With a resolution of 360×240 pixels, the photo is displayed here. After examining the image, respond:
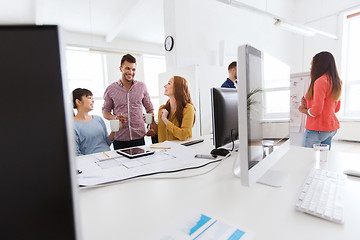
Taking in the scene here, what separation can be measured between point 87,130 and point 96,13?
3573mm

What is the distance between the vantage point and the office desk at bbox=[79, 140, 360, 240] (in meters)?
0.57

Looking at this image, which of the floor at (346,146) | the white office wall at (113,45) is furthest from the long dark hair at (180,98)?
the floor at (346,146)

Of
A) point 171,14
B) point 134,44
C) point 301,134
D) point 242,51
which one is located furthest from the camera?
point 134,44

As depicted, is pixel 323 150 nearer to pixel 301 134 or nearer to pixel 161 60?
pixel 301 134

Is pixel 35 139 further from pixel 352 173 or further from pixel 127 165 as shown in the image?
pixel 352 173

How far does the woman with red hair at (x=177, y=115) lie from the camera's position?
1.80 m

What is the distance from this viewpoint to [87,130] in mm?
1818

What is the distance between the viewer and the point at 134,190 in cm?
86

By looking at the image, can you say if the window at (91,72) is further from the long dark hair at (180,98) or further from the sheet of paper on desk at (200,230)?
the sheet of paper on desk at (200,230)

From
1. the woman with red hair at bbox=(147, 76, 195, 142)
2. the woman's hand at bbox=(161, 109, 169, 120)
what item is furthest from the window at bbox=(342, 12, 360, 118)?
the woman's hand at bbox=(161, 109, 169, 120)

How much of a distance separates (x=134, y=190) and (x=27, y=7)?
4.58 meters

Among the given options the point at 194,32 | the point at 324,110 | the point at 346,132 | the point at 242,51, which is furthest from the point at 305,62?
the point at 242,51

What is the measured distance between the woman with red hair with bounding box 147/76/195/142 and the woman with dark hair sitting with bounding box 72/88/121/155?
550 mm

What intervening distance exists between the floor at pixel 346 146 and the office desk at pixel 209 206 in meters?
3.77
